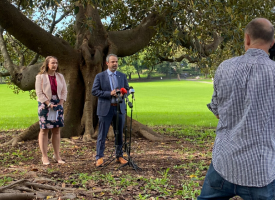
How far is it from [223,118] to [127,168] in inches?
162

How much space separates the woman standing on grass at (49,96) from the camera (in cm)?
685

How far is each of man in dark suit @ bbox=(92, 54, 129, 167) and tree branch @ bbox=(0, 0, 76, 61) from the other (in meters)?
3.53

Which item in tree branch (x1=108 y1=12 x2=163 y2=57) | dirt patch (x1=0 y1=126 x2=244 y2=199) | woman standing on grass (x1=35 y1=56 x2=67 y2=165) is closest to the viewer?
dirt patch (x1=0 y1=126 x2=244 y2=199)

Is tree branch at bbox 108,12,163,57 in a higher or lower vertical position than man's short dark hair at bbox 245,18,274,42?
higher

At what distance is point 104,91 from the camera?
257 inches

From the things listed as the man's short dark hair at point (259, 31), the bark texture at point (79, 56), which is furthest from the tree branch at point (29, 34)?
the man's short dark hair at point (259, 31)

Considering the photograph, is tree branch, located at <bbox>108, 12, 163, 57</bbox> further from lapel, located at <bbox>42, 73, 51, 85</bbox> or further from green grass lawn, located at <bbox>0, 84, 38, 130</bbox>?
green grass lawn, located at <bbox>0, 84, 38, 130</bbox>

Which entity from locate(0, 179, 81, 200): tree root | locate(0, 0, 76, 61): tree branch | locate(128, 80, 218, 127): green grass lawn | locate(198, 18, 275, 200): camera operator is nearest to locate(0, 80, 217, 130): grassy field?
locate(128, 80, 218, 127): green grass lawn

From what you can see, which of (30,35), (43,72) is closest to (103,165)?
(43,72)

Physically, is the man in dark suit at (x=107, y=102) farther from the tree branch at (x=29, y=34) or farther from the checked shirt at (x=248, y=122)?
the checked shirt at (x=248, y=122)

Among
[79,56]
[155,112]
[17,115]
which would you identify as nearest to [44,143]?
[79,56]

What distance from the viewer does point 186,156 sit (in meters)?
7.80

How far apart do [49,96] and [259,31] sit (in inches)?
200

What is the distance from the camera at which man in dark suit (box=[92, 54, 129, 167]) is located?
6.51 m
